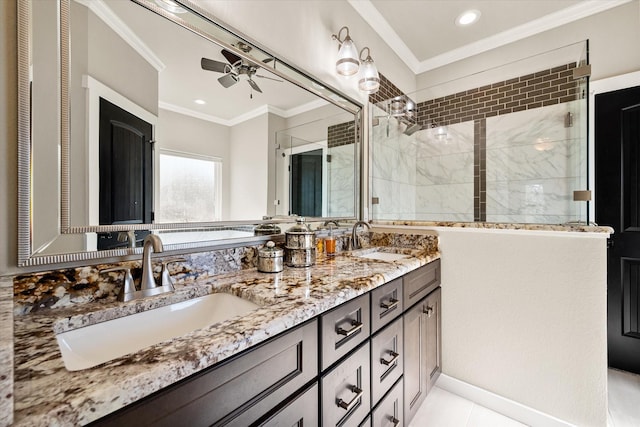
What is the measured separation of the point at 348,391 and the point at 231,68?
4.61ft

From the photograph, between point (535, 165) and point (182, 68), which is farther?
point (535, 165)

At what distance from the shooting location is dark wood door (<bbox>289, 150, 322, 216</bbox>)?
5.34 feet

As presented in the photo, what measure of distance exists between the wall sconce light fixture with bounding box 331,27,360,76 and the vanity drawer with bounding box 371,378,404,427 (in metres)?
1.84

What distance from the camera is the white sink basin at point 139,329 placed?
2.14 ft

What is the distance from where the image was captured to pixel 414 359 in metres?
1.41

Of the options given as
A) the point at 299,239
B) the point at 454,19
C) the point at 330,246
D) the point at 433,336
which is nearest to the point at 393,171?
the point at 330,246

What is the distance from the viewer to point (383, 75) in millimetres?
2346

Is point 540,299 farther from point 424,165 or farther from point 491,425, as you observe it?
point 424,165

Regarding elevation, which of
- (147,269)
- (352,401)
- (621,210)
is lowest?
(352,401)

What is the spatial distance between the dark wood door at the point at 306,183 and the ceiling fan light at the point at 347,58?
57 centimetres

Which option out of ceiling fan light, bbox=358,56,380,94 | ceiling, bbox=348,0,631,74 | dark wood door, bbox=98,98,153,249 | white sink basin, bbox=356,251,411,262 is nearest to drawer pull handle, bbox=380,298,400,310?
white sink basin, bbox=356,251,411,262

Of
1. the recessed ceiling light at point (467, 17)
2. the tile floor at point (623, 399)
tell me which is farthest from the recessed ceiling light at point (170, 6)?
the tile floor at point (623, 399)

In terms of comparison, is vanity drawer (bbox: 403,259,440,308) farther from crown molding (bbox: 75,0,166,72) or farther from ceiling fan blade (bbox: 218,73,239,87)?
crown molding (bbox: 75,0,166,72)

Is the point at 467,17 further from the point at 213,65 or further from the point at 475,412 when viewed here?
the point at 475,412
